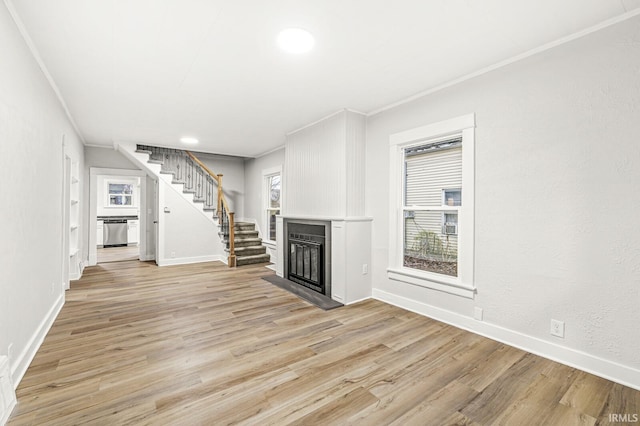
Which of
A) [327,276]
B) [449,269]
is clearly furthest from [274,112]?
[449,269]

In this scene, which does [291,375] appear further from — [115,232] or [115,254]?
[115,232]

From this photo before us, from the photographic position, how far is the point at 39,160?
262 cm

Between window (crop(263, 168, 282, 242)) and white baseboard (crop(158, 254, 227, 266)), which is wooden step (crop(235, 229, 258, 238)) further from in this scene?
white baseboard (crop(158, 254, 227, 266))

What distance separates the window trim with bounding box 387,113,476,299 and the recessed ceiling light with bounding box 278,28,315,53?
1.64 m


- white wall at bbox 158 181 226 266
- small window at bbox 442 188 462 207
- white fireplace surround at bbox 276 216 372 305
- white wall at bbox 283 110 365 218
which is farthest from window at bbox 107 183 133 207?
small window at bbox 442 188 462 207

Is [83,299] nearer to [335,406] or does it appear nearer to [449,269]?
[335,406]

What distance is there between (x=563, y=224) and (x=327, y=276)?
264 centimetres

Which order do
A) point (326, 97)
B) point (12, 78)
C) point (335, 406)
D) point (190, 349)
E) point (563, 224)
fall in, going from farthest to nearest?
point (326, 97)
point (190, 349)
point (563, 224)
point (12, 78)
point (335, 406)

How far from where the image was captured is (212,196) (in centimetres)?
775

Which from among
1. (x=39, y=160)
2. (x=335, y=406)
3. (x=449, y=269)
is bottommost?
(x=335, y=406)

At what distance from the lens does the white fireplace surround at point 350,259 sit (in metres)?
3.82

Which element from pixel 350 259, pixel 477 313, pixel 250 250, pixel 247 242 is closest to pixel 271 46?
pixel 350 259

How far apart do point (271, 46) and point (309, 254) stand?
2891mm

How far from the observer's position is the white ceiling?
6.43 ft
